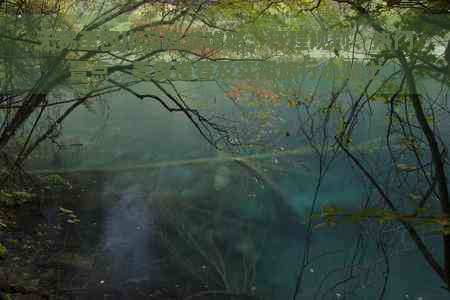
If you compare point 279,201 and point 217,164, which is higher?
point 217,164

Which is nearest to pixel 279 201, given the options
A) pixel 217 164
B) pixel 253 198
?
Answer: pixel 253 198

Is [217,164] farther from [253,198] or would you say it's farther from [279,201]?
[279,201]

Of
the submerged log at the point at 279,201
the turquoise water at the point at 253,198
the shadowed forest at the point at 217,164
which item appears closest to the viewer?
the shadowed forest at the point at 217,164

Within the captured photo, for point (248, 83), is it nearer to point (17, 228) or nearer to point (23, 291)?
point (17, 228)

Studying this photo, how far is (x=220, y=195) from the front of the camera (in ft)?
19.6

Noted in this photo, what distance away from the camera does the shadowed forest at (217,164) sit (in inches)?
103

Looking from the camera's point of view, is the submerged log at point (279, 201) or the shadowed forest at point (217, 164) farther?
the submerged log at point (279, 201)

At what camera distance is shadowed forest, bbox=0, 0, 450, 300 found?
2.62 m

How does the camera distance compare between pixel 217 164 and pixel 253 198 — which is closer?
pixel 253 198

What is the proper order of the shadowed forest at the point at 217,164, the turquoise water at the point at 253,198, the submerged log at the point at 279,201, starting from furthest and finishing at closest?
the submerged log at the point at 279,201 < the turquoise water at the point at 253,198 < the shadowed forest at the point at 217,164

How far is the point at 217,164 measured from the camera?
263 inches

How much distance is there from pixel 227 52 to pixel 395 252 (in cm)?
281

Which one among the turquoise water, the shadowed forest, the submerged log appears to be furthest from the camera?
the submerged log

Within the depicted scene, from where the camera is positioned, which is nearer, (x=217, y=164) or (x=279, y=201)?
(x=279, y=201)
